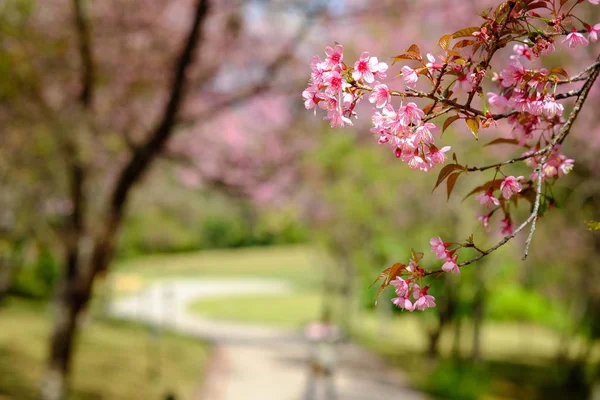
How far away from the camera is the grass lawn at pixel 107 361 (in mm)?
10305

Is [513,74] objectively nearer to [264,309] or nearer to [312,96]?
[312,96]

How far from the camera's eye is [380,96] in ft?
5.01

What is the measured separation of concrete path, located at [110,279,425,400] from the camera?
38.7 ft

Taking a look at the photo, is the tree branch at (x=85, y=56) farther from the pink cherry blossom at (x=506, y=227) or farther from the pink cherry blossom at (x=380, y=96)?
the pink cherry blossom at (x=380, y=96)

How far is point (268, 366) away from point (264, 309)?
14.6 m

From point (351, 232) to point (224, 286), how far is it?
2130cm

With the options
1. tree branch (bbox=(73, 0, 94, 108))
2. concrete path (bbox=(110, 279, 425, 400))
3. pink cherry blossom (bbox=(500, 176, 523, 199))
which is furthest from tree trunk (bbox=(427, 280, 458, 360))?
pink cherry blossom (bbox=(500, 176, 523, 199))

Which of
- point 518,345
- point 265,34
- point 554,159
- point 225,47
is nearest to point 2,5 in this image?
point 225,47

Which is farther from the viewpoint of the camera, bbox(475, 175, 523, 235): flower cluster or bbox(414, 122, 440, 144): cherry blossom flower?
bbox(475, 175, 523, 235): flower cluster

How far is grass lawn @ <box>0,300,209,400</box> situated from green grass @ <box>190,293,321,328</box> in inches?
329

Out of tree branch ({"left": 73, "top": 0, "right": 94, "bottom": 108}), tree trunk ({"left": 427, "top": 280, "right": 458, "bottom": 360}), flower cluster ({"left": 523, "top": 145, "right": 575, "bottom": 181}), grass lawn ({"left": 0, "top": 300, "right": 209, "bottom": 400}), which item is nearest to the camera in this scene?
flower cluster ({"left": 523, "top": 145, "right": 575, "bottom": 181})

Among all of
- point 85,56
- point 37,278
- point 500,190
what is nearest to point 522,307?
point 37,278

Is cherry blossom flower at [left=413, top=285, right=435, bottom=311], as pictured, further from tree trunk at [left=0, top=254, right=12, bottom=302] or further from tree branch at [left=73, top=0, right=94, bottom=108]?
tree trunk at [left=0, top=254, right=12, bottom=302]

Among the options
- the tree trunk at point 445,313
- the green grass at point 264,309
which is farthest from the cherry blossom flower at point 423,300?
the green grass at point 264,309
